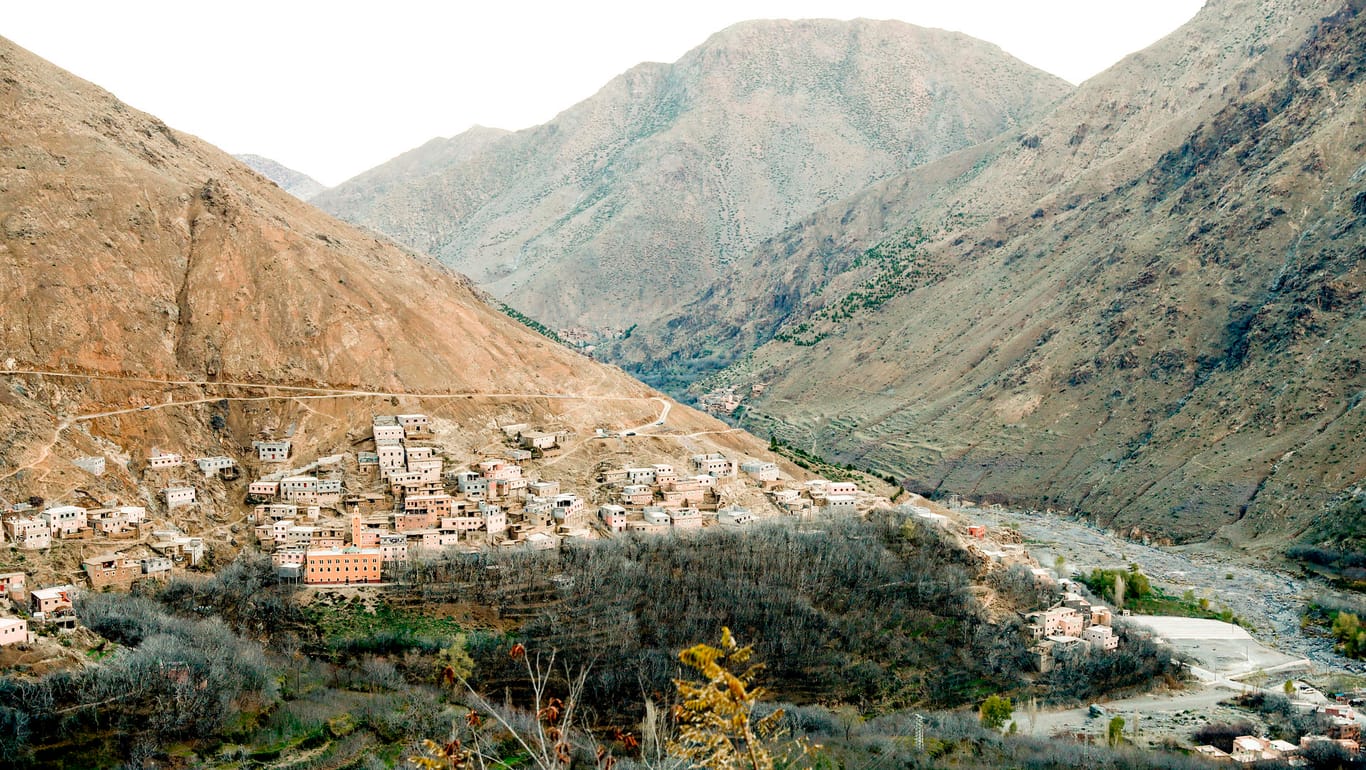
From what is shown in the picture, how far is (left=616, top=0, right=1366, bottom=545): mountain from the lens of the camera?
8662cm

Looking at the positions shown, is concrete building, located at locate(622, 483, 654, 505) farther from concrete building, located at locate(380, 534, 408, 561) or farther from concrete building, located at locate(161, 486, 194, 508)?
concrete building, located at locate(161, 486, 194, 508)

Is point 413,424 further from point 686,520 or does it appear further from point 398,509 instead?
point 686,520

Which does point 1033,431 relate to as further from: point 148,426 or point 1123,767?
point 148,426

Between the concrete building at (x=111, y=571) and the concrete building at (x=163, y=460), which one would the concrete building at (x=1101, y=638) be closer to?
the concrete building at (x=111, y=571)

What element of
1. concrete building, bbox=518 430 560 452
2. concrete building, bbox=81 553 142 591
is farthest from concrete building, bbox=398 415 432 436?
concrete building, bbox=81 553 142 591

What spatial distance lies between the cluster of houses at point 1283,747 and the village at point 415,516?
0.10m

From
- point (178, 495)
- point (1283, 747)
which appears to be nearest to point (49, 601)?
point (178, 495)

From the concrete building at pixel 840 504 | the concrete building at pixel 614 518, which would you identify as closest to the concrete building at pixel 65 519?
the concrete building at pixel 614 518

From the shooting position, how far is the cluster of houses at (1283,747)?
43219 millimetres

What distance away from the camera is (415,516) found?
182ft

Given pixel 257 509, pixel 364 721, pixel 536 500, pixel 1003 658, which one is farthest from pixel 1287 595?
pixel 257 509

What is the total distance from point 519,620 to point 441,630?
11.3 ft

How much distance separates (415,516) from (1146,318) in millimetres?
79306

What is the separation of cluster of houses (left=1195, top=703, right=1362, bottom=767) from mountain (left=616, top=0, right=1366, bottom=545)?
A: 32158 millimetres
